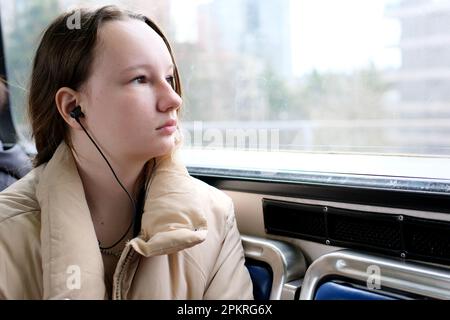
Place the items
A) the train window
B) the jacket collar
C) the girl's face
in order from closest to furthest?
the jacket collar, the girl's face, the train window

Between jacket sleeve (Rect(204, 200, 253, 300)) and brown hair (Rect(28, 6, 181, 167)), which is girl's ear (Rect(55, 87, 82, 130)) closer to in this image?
brown hair (Rect(28, 6, 181, 167))

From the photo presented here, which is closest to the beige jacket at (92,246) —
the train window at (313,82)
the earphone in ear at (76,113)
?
the earphone in ear at (76,113)

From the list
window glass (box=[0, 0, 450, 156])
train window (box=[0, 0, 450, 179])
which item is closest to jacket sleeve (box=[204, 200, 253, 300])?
train window (box=[0, 0, 450, 179])

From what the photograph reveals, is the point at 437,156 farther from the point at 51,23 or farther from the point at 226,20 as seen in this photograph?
the point at 51,23

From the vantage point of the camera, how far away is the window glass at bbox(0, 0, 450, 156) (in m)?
1.29

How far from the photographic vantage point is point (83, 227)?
1.08 meters

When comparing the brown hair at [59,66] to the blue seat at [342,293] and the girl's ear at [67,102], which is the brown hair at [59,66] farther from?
the blue seat at [342,293]

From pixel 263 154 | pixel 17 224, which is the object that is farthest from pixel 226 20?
pixel 17 224

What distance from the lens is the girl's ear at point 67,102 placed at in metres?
1.21

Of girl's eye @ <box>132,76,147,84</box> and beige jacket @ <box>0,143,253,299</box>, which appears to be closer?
beige jacket @ <box>0,143,253,299</box>

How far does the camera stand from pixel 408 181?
1167 mm

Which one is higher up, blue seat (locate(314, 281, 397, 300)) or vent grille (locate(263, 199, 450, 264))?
vent grille (locate(263, 199, 450, 264))

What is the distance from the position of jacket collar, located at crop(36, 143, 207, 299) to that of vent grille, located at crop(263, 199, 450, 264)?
1.20 feet

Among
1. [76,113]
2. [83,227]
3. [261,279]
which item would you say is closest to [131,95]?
[76,113]
